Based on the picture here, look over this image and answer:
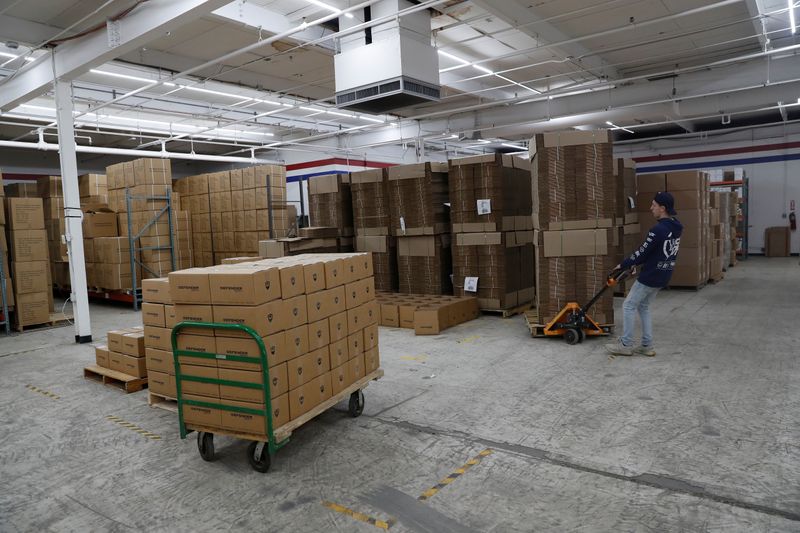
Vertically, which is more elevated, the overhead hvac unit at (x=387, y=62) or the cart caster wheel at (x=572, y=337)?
the overhead hvac unit at (x=387, y=62)

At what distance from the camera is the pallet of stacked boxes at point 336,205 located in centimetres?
977

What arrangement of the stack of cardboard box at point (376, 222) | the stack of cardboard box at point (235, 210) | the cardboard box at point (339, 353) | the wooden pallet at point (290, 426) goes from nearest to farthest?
the wooden pallet at point (290, 426)
the cardboard box at point (339, 353)
the stack of cardboard box at point (376, 222)
the stack of cardboard box at point (235, 210)

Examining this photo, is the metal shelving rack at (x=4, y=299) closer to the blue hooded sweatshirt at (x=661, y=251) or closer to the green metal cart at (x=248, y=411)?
the green metal cart at (x=248, y=411)

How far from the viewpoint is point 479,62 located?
911cm

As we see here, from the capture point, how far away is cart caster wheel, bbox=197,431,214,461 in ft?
12.1

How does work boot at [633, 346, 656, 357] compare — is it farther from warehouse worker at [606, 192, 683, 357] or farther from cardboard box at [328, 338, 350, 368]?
cardboard box at [328, 338, 350, 368]

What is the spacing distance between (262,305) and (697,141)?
20314 millimetres

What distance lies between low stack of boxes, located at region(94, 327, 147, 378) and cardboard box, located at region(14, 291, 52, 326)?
4484mm

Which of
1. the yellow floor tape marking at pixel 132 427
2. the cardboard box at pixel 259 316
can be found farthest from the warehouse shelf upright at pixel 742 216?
the yellow floor tape marking at pixel 132 427

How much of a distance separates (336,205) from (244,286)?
6.63m

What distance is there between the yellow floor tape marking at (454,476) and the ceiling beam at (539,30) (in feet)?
19.1

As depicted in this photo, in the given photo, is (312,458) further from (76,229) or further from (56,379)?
(76,229)

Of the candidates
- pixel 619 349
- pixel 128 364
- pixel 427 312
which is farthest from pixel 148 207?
pixel 619 349

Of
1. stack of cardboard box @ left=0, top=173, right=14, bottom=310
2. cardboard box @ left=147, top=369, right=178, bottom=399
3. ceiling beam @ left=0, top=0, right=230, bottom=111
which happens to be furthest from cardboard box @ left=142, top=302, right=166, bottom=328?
stack of cardboard box @ left=0, top=173, right=14, bottom=310
